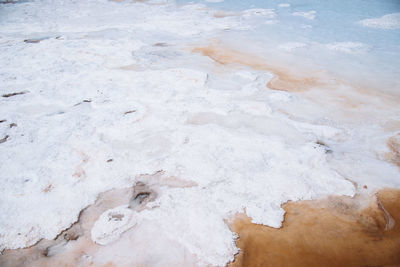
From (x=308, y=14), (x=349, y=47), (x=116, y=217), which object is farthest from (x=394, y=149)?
(x=308, y=14)

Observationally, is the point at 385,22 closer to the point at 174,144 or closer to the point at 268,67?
the point at 268,67

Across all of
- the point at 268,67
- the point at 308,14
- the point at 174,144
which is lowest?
the point at 174,144

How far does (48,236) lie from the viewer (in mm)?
1541

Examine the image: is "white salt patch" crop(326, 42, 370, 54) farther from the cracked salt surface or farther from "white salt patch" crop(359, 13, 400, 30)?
"white salt patch" crop(359, 13, 400, 30)

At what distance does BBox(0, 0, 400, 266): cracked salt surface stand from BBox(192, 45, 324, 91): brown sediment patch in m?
0.05

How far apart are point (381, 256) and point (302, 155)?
90 cm

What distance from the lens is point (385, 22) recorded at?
5793 millimetres

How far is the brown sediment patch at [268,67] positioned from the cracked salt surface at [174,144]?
0.16 feet

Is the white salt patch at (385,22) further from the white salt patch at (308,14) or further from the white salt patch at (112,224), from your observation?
the white salt patch at (112,224)

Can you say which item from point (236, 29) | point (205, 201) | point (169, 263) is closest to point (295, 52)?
point (236, 29)

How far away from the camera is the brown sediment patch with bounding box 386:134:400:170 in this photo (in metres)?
2.14

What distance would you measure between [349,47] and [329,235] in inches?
160

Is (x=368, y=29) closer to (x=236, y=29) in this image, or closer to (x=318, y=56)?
(x=318, y=56)

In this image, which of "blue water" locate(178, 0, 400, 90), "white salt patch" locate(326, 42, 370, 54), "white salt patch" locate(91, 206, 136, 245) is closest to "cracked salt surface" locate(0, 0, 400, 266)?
"white salt patch" locate(91, 206, 136, 245)
